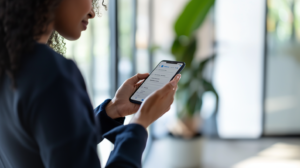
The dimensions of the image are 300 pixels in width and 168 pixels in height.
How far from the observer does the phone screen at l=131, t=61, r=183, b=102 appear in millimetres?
755

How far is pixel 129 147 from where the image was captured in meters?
0.49

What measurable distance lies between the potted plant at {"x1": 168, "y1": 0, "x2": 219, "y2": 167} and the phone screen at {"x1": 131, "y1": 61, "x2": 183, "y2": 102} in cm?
121

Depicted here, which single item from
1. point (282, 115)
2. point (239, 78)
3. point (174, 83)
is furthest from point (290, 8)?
point (174, 83)

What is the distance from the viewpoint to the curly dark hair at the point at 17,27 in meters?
0.43

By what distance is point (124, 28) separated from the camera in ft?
6.30

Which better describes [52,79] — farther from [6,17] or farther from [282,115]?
[282,115]

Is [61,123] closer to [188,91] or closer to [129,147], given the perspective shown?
[129,147]

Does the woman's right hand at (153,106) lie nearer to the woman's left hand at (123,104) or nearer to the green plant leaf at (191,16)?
the woman's left hand at (123,104)

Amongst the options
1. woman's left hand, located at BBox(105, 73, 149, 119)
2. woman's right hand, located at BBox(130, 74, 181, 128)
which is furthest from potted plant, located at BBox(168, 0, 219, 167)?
woman's right hand, located at BBox(130, 74, 181, 128)

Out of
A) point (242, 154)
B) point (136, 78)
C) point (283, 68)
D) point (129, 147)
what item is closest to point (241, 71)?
point (283, 68)

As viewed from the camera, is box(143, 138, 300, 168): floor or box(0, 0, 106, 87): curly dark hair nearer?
box(0, 0, 106, 87): curly dark hair

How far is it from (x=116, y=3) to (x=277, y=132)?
2465 millimetres

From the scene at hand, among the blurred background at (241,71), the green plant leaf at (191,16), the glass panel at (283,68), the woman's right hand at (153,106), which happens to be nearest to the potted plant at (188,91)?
the green plant leaf at (191,16)

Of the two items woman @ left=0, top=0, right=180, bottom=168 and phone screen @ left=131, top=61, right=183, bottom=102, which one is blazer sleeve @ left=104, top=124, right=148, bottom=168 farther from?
phone screen @ left=131, top=61, right=183, bottom=102
